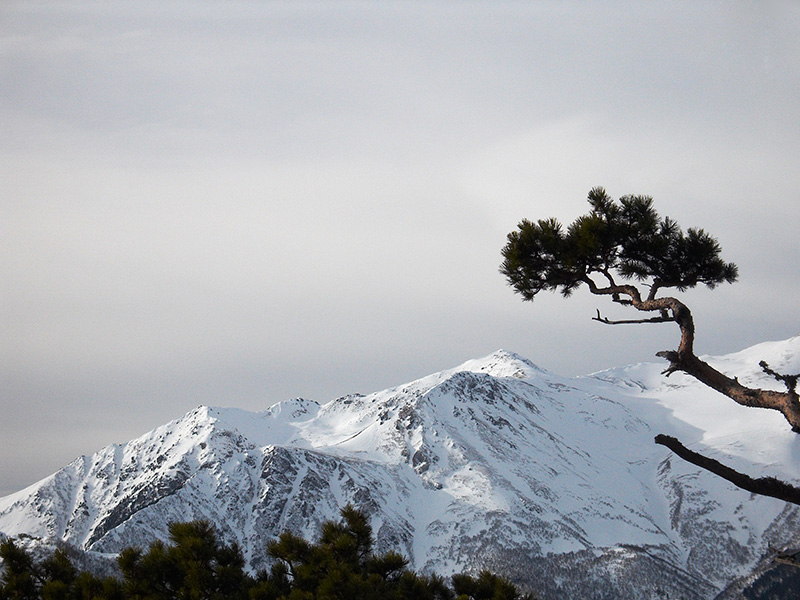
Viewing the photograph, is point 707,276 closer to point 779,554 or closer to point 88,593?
point 779,554

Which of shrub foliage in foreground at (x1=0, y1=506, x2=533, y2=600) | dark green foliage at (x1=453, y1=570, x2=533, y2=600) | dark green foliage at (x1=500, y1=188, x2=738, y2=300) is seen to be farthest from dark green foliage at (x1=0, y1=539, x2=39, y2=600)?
dark green foliage at (x1=500, y1=188, x2=738, y2=300)

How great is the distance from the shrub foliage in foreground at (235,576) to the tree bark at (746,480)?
313 inches

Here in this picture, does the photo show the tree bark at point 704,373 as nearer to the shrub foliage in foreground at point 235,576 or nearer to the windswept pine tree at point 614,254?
the windswept pine tree at point 614,254

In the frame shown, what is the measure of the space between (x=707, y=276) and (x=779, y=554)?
7070 mm

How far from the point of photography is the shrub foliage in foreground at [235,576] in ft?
69.9

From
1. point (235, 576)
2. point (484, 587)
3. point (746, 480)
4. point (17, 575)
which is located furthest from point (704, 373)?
point (17, 575)

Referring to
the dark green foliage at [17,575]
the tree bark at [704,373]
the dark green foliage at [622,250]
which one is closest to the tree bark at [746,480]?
the tree bark at [704,373]

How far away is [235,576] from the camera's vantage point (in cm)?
2250

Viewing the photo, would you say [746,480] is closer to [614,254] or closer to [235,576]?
[614,254]

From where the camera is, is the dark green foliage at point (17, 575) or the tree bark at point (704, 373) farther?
the dark green foliage at point (17, 575)

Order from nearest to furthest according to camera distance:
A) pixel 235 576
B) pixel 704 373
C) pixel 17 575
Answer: pixel 704 373
pixel 17 575
pixel 235 576

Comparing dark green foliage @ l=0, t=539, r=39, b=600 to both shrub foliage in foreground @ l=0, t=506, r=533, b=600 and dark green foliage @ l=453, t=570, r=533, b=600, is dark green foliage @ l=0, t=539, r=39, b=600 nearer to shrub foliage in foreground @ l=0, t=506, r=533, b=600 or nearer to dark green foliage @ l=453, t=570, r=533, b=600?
shrub foliage in foreground @ l=0, t=506, r=533, b=600

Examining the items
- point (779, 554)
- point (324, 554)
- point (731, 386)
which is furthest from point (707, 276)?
point (324, 554)

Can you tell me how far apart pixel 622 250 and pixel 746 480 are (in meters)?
6.48
